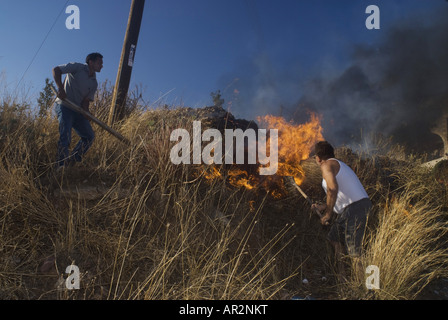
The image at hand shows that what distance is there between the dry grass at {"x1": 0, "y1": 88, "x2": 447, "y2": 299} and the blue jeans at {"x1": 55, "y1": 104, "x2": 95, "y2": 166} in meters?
0.22

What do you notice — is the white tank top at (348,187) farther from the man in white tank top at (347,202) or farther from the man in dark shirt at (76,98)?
the man in dark shirt at (76,98)

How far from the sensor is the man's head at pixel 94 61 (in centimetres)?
637

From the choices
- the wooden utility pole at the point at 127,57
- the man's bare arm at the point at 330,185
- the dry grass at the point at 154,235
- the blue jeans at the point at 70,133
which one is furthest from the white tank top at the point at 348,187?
the wooden utility pole at the point at 127,57

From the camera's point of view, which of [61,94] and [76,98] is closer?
[61,94]

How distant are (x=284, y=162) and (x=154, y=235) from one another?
3084mm

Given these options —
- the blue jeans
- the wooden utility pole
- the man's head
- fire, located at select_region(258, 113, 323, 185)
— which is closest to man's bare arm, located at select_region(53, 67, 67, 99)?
the blue jeans

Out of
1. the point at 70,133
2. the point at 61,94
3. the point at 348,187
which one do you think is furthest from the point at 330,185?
the point at 61,94

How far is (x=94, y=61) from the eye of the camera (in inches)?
251

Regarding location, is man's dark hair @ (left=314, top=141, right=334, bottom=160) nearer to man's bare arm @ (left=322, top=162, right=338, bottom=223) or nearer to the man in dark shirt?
man's bare arm @ (left=322, top=162, right=338, bottom=223)

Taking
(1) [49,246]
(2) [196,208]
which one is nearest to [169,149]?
(2) [196,208]

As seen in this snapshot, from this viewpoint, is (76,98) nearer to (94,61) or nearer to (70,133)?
(70,133)

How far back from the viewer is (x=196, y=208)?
506cm
